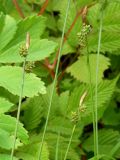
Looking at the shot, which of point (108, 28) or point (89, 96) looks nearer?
point (89, 96)

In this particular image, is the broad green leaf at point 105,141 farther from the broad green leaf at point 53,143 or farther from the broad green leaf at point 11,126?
the broad green leaf at point 11,126

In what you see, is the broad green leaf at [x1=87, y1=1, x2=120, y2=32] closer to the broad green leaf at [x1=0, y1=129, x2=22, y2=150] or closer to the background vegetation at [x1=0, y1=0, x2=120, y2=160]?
the background vegetation at [x1=0, y1=0, x2=120, y2=160]

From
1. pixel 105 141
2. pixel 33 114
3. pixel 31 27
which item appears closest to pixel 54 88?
pixel 33 114

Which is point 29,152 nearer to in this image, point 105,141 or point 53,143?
point 53,143

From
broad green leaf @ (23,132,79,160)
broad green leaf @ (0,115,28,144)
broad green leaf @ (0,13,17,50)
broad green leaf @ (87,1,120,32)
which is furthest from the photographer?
broad green leaf @ (87,1,120,32)

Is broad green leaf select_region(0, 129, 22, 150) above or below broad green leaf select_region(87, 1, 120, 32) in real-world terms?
below

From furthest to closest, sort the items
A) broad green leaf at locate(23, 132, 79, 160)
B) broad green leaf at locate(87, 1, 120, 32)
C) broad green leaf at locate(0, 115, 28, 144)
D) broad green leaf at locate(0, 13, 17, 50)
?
broad green leaf at locate(87, 1, 120, 32), broad green leaf at locate(23, 132, 79, 160), broad green leaf at locate(0, 13, 17, 50), broad green leaf at locate(0, 115, 28, 144)

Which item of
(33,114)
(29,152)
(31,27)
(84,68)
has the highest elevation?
(31,27)

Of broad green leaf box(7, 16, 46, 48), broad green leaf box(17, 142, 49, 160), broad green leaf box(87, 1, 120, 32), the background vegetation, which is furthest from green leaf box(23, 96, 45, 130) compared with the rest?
broad green leaf box(87, 1, 120, 32)
